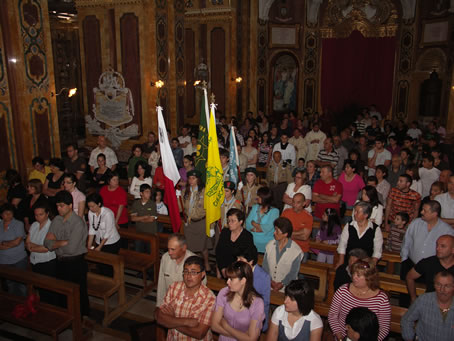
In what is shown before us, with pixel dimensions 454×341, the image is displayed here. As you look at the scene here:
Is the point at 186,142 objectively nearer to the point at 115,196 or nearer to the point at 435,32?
the point at 115,196

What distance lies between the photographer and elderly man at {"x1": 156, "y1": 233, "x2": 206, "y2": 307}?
4562mm

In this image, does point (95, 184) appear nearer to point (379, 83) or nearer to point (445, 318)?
point (445, 318)

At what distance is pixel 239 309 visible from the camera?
12.6 feet

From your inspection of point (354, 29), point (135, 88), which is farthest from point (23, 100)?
point (354, 29)

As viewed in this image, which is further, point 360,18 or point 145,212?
point 360,18

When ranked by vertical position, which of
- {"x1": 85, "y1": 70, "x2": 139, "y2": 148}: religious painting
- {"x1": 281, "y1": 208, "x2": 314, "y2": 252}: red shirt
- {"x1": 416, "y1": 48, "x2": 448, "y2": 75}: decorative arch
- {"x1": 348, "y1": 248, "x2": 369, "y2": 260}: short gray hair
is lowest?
{"x1": 281, "y1": 208, "x2": 314, "y2": 252}: red shirt

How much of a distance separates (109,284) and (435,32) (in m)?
17.5

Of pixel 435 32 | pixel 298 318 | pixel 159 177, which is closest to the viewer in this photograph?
pixel 298 318

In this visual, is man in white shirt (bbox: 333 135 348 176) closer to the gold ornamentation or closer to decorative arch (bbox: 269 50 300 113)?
decorative arch (bbox: 269 50 300 113)

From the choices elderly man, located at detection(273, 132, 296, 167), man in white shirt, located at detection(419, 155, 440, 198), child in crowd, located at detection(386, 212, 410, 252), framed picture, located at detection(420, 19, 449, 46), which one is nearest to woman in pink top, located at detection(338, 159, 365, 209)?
child in crowd, located at detection(386, 212, 410, 252)

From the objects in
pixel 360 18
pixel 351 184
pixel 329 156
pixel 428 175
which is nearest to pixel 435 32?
pixel 360 18

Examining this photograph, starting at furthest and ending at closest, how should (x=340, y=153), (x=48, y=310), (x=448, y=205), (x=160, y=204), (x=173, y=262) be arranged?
(x=340, y=153) < (x=160, y=204) < (x=448, y=205) < (x=48, y=310) < (x=173, y=262)

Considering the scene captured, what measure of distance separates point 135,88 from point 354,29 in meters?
11.7

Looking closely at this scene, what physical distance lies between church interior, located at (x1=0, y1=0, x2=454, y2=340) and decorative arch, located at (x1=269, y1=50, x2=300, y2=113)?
50mm
